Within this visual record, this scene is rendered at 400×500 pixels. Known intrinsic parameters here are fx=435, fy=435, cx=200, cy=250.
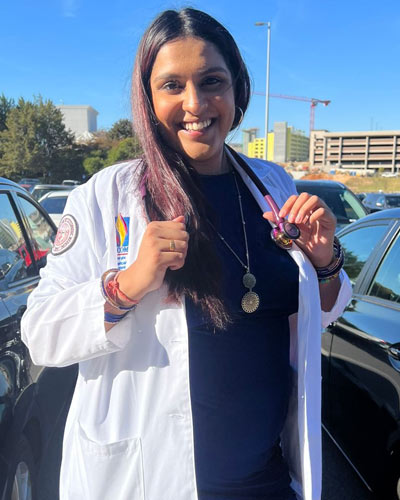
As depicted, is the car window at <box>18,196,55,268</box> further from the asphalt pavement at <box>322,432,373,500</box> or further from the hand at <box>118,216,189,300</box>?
the asphalt pavement at <box>322,432,373,500</box>

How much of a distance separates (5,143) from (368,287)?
55990 mm

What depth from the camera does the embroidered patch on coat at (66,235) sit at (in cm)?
115

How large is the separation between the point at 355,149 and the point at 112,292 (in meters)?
136

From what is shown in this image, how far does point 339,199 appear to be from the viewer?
25.9 feet

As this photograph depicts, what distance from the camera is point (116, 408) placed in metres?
1.14

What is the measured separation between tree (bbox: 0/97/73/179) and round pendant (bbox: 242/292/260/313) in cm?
5414

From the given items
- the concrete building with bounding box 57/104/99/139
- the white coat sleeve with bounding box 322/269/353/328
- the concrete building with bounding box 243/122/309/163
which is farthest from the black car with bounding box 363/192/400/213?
the concrete building with bounding box 57/104/99/139

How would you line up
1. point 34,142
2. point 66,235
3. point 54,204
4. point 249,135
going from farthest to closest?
point 249,135, point 34,142, point 54,204, point 66,235

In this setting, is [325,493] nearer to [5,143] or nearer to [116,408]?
[116,408]

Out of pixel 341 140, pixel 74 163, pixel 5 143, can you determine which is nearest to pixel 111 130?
pixel 74 163

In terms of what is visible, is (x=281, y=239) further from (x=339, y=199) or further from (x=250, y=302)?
(x=339, y=199)

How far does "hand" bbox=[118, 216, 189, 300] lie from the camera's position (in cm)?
107

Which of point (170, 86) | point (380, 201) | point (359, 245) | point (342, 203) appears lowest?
point (380, 201)

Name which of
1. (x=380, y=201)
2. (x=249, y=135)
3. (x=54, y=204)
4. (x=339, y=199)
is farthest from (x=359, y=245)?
(x=249, y=135)
